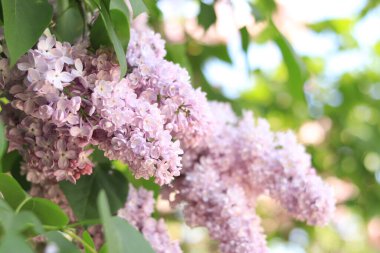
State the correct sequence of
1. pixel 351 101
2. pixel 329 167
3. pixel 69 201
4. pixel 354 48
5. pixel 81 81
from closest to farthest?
pixel 81 81, pixel 69 201, pixel 329 167, pixel 351 101, pixel 354 48

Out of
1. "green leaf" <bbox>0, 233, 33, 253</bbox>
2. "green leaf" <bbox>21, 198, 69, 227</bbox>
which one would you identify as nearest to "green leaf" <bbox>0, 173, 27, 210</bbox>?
"green leaf" <bbox>21, 198, 69, 227</bbox>

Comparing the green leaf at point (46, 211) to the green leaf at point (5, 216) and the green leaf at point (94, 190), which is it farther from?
the green leaf at point (94, 190)

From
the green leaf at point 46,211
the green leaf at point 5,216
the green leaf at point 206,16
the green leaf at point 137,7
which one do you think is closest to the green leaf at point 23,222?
the green leaf at point 5,216

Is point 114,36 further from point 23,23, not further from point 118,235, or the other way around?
point 118,235

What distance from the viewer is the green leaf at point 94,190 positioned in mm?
985

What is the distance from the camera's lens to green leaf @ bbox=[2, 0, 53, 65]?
0.77m

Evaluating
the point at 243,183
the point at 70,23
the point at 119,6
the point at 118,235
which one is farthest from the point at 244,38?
the point at 118,235

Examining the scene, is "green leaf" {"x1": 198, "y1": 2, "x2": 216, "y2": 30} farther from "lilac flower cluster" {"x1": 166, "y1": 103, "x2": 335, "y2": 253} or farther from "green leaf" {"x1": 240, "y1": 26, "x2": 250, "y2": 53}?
"lilac flower cluster" {"x1": 166, "y1": 103, "x2": 335, "y2": 253}

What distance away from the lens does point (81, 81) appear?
81cm

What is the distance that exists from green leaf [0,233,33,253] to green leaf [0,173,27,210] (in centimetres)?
23

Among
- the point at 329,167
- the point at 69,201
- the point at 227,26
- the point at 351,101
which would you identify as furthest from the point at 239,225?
the point at 351,101

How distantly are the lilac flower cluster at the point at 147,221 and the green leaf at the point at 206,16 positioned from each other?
1.16ft

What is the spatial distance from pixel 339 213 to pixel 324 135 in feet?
1.29

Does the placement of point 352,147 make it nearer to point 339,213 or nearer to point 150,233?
point 339,213
